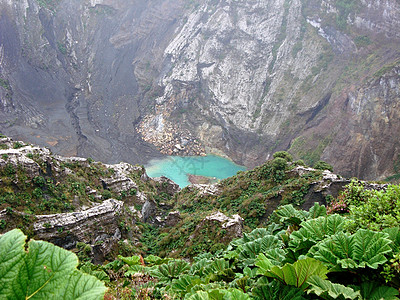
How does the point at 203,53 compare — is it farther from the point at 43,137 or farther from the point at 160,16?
the point at 43,137

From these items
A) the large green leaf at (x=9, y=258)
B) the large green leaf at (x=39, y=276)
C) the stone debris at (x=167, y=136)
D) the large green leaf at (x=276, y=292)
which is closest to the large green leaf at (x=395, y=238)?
the large green leaf at (x=276, y=292)

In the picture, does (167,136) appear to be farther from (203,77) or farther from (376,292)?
(376,292)

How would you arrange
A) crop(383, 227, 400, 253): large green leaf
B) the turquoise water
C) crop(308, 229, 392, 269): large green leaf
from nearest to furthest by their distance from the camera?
crop(308, 229, 392, 269): large green leaf < crop(383, 227, 400, 253): large green leaf < the turquoise water

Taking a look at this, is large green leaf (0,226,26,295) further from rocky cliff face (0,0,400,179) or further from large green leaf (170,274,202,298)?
rocky cliff face (0,0,400,179)

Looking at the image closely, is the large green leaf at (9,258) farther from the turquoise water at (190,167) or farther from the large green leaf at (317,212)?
the turquoise water at (190,167)

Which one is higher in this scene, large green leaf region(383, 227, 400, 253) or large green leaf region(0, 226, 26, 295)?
large green leaf region(0, 226, 26, 295)

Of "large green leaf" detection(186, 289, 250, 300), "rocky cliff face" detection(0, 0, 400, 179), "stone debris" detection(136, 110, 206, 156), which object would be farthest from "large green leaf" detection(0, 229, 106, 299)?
"stone debris" detection(136, 110, 206, 156)

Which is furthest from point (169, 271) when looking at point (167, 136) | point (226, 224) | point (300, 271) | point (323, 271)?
point (167, 136)
